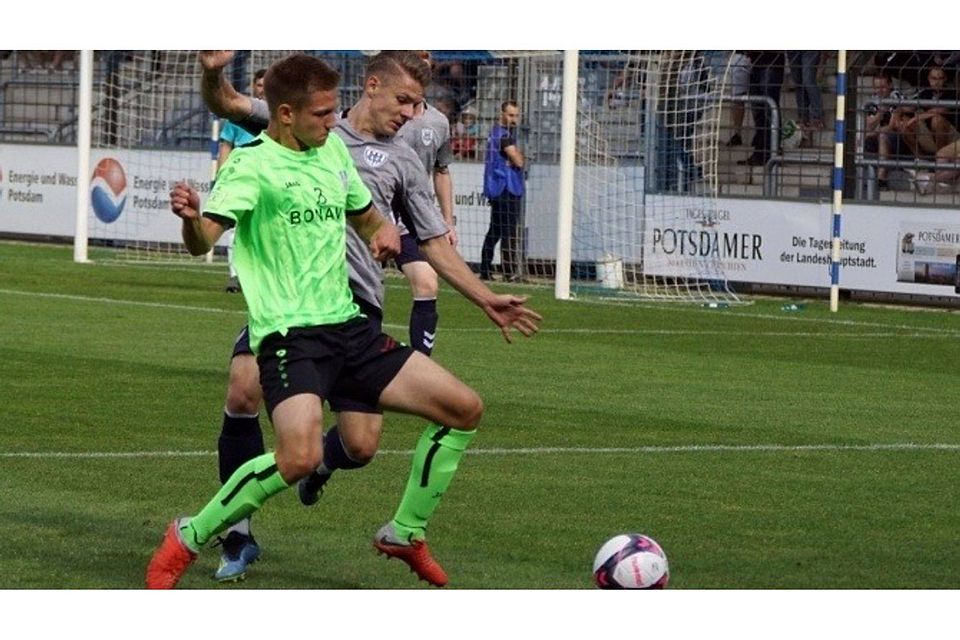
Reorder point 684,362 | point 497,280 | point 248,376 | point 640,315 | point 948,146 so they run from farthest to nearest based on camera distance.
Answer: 1. point 497,280
2. point 948,146
3. point 640,315
4. point 684,362
5. point 248,376

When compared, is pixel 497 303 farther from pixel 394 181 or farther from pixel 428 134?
pixel 428 134

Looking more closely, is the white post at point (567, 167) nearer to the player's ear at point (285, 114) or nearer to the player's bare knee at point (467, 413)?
the player's bare knee at point (467, 413)

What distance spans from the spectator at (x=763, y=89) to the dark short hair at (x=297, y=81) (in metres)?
17.8

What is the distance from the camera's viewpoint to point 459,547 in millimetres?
8055

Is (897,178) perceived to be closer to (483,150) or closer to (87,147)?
(483,150)

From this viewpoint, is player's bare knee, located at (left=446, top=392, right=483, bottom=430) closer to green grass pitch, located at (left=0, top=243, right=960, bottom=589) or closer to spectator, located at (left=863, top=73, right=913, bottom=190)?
green grass pitch, located at (left=0, top=243, right=960, bottom=589)

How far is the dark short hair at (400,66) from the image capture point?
8.01 meters

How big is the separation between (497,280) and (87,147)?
564cm

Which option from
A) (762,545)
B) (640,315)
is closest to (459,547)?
(762,545)

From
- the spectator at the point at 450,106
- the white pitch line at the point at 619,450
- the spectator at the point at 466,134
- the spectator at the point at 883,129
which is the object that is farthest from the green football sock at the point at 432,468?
the spectator at the point at 450,106

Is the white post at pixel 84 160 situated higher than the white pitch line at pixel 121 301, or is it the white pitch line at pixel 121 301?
the white post at pixel 84 160

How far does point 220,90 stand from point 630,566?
2388mm

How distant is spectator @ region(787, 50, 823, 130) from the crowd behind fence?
0.05ft

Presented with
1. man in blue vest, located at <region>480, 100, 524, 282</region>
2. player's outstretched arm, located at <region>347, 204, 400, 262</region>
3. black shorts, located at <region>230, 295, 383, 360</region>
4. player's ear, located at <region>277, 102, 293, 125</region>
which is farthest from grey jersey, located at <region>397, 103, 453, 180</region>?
man in blue vest, located at <region>480, 100, 524, 282</region>
